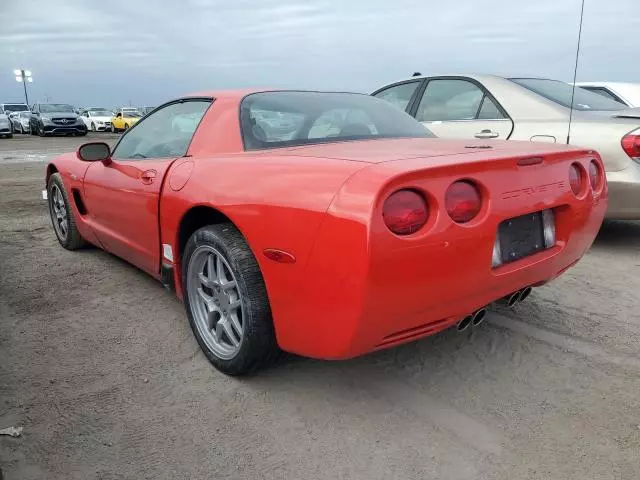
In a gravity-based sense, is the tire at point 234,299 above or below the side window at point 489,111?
below

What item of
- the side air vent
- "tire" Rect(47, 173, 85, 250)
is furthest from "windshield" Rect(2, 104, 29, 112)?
the side air vent

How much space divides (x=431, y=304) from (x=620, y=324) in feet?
5.51

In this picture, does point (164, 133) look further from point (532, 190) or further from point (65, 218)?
point (532, 190)

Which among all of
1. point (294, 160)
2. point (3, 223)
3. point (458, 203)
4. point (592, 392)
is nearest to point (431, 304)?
point (458, 203)

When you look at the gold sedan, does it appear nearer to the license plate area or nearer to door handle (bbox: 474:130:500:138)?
door handle (bbox: 474:130:500:138)

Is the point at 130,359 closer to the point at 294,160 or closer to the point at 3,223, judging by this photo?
the point at 294,160

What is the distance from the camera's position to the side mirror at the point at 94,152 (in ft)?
10.9

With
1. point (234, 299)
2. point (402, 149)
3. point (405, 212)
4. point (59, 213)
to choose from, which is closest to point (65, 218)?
point (59, 213)

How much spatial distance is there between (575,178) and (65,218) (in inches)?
148

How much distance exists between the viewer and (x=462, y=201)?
1879 mm

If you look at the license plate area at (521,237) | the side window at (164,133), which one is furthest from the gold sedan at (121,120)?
the license plate area at (521,237)

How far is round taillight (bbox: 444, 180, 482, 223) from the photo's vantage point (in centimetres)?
185

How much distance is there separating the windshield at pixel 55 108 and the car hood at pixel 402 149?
25309 mm

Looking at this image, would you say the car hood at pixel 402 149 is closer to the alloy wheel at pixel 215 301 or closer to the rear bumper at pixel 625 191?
the alloy wheel at pixel 215 301
